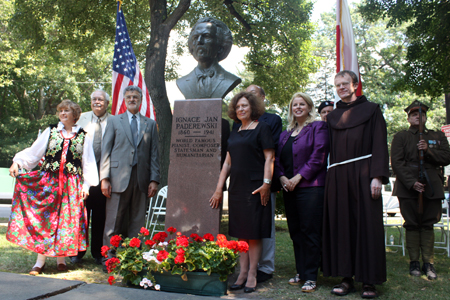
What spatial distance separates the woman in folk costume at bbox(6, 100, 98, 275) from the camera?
4.08 metres

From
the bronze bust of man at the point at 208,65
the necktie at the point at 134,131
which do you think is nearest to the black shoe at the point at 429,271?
the bronze bust of man at the point at 208,65

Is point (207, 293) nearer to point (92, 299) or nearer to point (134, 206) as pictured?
point (92, 299)

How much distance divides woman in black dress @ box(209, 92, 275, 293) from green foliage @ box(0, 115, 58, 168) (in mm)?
24247

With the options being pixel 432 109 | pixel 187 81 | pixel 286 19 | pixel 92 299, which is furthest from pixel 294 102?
pixel 432 109

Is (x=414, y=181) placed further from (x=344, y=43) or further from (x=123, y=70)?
(x=123, y=70)

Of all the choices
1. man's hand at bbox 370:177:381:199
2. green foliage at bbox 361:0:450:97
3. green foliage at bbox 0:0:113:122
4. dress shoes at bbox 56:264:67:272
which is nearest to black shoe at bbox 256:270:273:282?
man's hand at bbox 370:177:381:199

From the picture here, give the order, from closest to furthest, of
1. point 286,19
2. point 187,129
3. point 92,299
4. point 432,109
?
point 92,299 → point 187,129 → point 286,19 → point 432,109

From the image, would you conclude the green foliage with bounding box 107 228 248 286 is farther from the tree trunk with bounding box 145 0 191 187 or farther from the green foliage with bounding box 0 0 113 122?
the green foliage with bounding box 0 0 113 122

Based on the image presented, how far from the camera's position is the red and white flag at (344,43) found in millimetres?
5719

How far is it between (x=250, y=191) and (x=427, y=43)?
318 inches

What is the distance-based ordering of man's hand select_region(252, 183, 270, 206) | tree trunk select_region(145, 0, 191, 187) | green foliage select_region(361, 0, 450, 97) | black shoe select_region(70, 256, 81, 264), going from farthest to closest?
1. tree trunk select_region(145, 0, 191, 187)
2. green foliage select_region(361, 0, 450, 97)
3. black shoe select_region(70, 256, 81, 264)
4. man's hand select_region(252, 183, 270, 206)

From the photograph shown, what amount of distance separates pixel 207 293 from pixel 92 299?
110cm

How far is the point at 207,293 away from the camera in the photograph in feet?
11.5

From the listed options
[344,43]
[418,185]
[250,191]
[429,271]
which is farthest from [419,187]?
[344,43]
